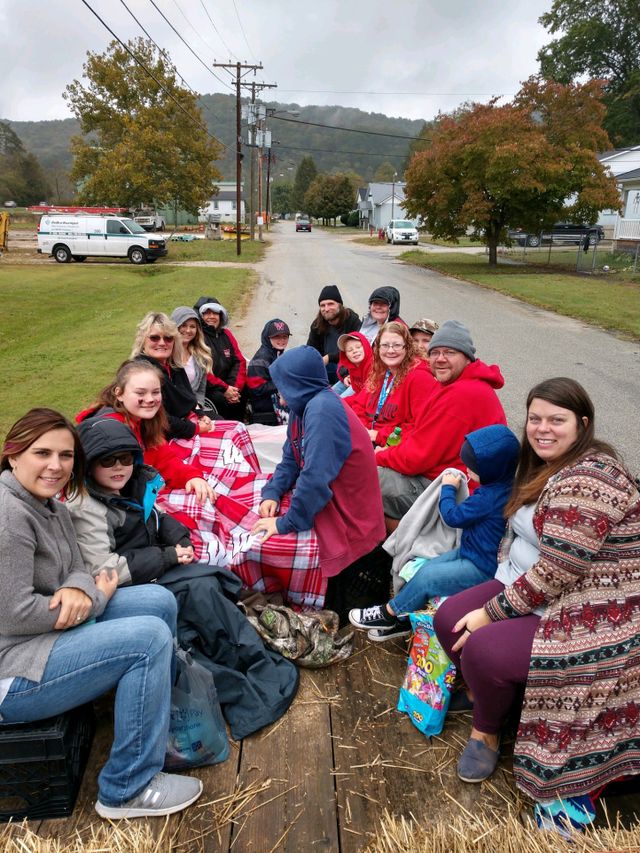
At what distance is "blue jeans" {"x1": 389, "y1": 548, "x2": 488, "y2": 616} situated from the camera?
2977 mm

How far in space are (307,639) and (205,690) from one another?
0.64m

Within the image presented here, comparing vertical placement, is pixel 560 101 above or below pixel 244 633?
above

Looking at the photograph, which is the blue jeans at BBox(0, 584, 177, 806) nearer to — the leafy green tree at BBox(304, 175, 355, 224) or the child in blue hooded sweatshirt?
the child in blue hooded sweatshirt

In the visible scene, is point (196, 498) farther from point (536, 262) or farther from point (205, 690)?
point (536, 262)

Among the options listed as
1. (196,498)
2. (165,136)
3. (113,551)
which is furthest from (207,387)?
(165,136)

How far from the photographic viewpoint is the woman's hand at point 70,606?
7.35ft

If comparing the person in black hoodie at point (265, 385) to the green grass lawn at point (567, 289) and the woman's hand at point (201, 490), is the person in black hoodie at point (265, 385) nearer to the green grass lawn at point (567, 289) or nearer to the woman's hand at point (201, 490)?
the woman's hand at point (201, 490)

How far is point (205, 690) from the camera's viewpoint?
2602 mm

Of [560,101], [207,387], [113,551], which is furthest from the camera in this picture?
[560,101]

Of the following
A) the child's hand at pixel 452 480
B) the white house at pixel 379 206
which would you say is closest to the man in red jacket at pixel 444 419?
the child's hand at pixel 452 480

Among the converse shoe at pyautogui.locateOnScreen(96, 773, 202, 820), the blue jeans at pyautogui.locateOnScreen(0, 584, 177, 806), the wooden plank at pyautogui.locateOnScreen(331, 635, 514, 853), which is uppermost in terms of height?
the blue jeans at pyautogui.locateOnScreen(0, 584, 177, 806)

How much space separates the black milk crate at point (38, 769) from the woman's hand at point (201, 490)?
152 centimetres

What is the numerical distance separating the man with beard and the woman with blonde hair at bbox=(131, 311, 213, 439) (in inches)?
89.2

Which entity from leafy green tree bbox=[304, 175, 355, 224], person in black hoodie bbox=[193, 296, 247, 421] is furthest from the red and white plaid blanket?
leafy green tree bbox=[304, 175, 355, 224]
